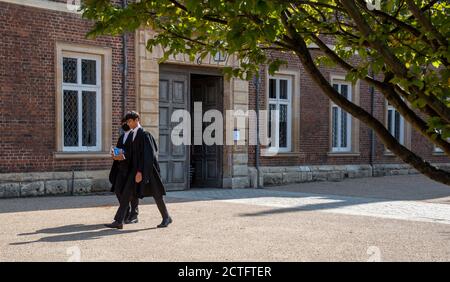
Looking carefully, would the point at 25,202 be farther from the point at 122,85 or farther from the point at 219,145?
the point at 219,145

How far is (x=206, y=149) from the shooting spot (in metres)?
17.2

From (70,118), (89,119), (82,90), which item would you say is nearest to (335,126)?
(89,119)

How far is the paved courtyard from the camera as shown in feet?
23.2

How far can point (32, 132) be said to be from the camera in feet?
43.8

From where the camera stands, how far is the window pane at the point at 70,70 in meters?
14.0

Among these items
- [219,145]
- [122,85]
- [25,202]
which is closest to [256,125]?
[219,145]

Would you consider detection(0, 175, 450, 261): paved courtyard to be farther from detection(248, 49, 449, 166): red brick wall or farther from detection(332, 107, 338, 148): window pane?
detection(332, 107, 338, 148): window pane

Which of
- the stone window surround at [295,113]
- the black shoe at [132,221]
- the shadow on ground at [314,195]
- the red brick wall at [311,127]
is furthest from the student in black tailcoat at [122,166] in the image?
the stone window surround at [295,113]

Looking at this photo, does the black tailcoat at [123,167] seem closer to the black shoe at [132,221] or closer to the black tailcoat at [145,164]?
the black tailcoat at [145,164]

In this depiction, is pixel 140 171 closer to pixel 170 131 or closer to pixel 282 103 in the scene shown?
pixel 170 131

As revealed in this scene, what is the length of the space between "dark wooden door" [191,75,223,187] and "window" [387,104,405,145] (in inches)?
317

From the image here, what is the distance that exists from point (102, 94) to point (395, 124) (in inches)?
488

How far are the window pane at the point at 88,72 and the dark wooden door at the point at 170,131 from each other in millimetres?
1790

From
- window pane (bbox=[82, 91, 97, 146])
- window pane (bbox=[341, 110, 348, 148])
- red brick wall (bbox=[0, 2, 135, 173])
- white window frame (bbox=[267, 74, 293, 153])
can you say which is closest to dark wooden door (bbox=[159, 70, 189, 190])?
window pane (bbox=[82, 91, 97, 146])
